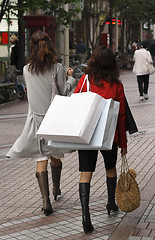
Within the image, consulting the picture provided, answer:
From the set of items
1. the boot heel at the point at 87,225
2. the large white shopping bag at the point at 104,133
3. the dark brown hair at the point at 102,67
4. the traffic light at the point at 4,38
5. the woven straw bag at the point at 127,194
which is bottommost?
the boot heel at the point at 87,225

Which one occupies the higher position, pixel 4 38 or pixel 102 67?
pixel 102 67

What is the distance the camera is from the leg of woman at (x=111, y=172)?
18.3 feet

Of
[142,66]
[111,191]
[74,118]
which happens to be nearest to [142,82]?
[142,66]

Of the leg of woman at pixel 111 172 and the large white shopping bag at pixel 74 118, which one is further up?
the large white shopping bag at pixel 74 118

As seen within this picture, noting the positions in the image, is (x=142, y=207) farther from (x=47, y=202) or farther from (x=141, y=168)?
(x=141, y=168)

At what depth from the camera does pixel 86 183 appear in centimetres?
540

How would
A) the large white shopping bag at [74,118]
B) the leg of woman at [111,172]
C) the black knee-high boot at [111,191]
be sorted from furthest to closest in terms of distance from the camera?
the black knee-high boot at [111,191]
the leg of woman at [111,172]
the large white shopping bag at [74,118]

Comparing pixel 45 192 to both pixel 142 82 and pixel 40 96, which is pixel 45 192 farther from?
pixel 142 82

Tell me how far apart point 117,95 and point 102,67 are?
29 centimetres

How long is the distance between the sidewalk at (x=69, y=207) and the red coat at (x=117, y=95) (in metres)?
0.78

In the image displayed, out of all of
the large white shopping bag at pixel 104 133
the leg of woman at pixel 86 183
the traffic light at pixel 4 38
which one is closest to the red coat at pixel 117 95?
the large white shopping bag at pixel 104 133

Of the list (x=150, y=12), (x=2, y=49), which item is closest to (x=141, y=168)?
(x=2, y=49)

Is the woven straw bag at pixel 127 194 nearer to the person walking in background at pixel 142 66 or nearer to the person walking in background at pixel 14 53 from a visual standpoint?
the person walking in background at pixel 142 66

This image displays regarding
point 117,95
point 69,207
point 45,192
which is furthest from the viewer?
point 69,207
